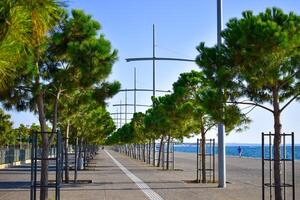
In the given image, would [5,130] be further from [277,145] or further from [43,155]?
[277,145]

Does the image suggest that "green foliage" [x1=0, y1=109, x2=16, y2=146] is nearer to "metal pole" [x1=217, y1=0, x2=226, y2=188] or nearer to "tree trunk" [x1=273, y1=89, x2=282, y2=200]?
"metal pole" [x1=217, y1=0, x2=226, y2=188]

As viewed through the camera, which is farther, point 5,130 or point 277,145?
point 5,130

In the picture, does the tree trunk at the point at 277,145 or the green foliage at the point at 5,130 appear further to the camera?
the green foliage at the point at 5,130


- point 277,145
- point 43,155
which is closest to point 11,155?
point 43,155

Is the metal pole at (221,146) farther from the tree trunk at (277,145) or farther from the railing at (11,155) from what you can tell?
the railing at (11,155)

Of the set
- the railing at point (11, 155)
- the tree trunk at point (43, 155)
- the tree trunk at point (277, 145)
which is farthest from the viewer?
the railing at point (11, 155)

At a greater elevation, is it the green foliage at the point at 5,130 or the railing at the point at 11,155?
the green foliage at the point at 5,130

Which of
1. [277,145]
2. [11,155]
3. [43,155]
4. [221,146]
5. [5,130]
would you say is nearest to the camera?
[277,145]

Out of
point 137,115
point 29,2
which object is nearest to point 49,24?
point 29,2

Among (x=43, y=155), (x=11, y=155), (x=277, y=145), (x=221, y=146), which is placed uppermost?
(x=277, y=145)

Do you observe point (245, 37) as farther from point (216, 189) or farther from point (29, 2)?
point (216, 189)

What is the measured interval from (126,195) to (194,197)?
2.38 meters

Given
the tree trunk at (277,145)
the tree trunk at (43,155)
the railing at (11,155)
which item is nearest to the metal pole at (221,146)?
the tree trunk at (277,145)

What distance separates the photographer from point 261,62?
12445 millimetres
